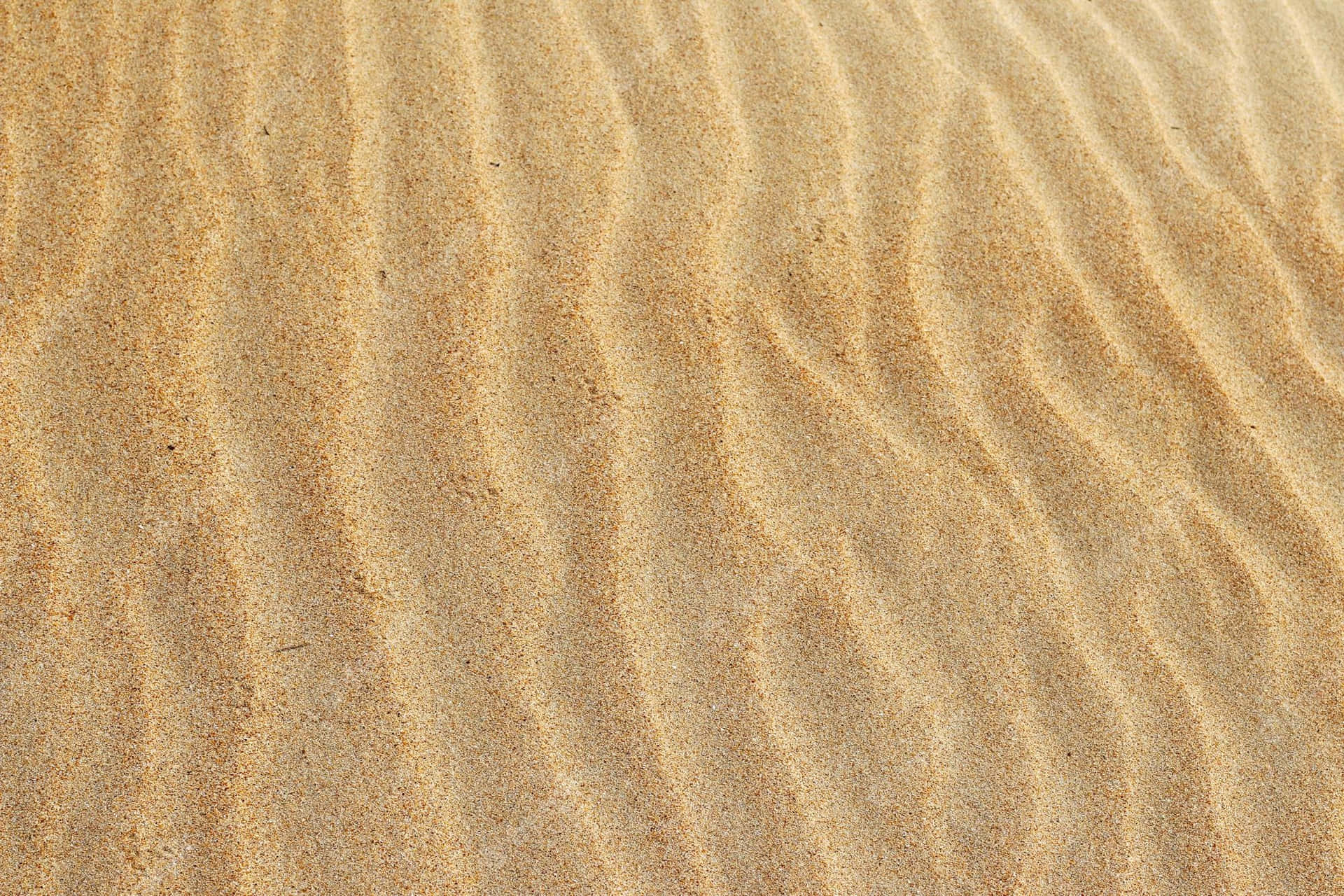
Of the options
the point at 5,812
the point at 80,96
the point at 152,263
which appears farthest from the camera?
the point at 80,96

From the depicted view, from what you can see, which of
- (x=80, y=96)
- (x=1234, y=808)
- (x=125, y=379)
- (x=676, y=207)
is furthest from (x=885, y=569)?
(x=80, y=96)

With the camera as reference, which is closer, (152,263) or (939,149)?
(152,263)

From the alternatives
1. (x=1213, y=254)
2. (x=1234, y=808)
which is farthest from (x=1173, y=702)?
(x=1213, y=254)

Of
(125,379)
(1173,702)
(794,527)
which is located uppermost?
(125,379)

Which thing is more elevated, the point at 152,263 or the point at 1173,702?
the point at 152,263

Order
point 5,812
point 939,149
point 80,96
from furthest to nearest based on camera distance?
point 939,149
point 80,96
point 5,812

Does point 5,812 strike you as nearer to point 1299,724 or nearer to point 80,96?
point 80,96

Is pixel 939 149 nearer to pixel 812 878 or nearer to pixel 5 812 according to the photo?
pixel 812 878
